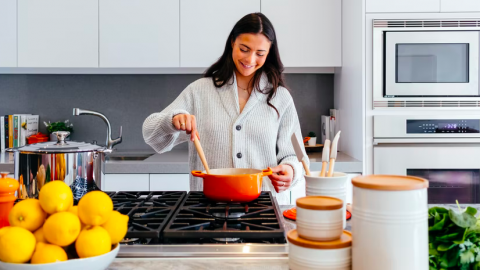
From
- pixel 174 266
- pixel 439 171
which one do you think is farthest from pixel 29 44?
pixel 439 171

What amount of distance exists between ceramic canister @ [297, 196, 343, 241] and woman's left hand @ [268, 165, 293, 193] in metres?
0.73

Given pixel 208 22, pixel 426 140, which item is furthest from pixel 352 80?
pixel 208 22

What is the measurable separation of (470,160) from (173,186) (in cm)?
158

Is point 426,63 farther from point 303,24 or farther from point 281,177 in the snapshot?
point 281,177

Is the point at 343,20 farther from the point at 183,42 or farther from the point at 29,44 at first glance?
the point at 29,44

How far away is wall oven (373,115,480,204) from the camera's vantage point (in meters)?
2.24

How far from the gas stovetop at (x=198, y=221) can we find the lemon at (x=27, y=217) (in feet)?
0.67

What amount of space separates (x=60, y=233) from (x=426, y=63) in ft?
6.82

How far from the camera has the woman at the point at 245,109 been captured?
5.16 feet

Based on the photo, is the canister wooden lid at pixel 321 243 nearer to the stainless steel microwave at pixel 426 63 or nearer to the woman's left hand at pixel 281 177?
the woman's left hand at pixel 281 177

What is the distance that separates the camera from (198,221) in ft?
3.18

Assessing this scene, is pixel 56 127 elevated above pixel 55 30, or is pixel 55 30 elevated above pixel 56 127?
pixel 55 30

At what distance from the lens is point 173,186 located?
2.29m

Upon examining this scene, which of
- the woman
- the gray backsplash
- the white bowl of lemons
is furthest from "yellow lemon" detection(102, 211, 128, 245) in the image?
the gray backsplash
